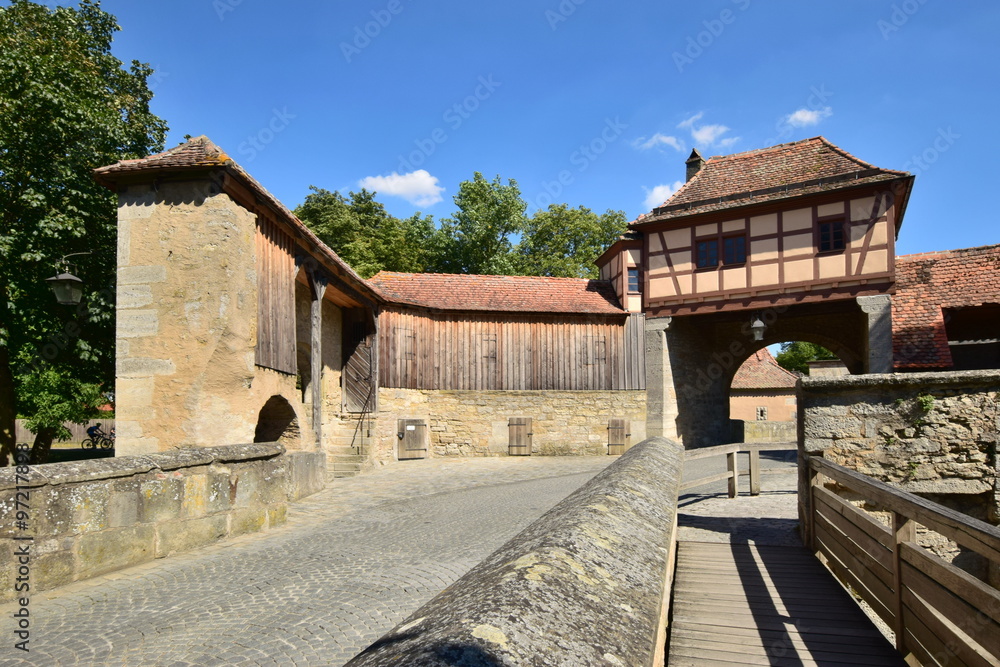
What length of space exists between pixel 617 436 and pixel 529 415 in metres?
2.66

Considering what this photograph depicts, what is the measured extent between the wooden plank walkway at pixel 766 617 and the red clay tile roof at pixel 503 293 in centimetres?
1364

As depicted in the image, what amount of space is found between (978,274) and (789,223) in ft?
16.3

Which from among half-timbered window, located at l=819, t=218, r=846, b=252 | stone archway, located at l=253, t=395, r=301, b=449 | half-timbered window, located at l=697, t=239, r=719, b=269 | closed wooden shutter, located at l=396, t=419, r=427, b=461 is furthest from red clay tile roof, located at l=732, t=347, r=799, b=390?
stone archway, located at l=253, t=395, r=301, b=449

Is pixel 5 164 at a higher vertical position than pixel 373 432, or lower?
higher

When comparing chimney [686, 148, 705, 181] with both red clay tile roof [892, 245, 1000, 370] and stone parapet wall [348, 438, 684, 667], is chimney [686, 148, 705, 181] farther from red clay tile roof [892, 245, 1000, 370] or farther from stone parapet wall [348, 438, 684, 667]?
stone parapet wall [348, 438, 684, 667]

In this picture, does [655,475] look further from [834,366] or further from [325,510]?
[834,366]

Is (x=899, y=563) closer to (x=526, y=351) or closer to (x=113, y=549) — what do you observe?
(x=113, y=549)

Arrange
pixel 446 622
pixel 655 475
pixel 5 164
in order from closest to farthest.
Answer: pixel 446 622 → pixel 655 475 → pixel 5 164

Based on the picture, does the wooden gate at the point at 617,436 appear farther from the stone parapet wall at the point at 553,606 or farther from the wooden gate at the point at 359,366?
the stone parapet wall at the point at 553,606

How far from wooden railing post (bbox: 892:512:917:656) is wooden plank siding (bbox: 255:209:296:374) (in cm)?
791

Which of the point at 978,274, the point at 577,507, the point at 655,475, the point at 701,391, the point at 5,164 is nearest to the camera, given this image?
the point at 577,507

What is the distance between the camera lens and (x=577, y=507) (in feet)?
7.47

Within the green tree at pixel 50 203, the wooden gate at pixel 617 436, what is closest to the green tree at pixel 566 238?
the wooden gate at pixel 617 436

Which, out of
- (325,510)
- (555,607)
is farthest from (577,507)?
(325,510)
